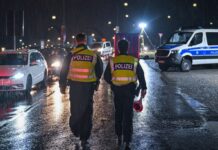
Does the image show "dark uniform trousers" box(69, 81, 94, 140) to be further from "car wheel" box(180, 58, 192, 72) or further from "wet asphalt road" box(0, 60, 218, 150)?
"car wheel" box(180, 58, 192, 72)

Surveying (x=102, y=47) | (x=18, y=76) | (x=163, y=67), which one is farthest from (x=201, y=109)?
(x=102, y=47)

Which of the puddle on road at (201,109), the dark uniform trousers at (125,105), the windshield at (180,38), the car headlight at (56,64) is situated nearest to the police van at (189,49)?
the windshield at (180,38)

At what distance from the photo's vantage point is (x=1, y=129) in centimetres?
941

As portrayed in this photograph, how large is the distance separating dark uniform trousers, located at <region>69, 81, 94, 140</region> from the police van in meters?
18.1

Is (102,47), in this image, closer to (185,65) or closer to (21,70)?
(185,65)

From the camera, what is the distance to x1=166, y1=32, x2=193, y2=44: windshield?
25484 millimetres

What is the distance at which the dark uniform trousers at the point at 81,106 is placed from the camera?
7.45m

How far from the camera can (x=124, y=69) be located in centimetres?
732

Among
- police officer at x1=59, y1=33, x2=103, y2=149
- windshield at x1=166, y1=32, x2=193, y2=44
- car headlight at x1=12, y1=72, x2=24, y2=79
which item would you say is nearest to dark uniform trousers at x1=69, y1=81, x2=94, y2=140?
police officer at x1=59, y1=33, x2=103, y2=149

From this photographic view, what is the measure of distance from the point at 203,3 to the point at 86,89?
180 feet

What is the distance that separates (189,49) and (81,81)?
60.9 ft

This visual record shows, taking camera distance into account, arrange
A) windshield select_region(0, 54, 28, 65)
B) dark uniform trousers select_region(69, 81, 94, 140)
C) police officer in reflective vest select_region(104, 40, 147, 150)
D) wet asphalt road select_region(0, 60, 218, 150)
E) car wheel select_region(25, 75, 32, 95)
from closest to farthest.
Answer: police officer in reflective vest select_region(104, 40, 147, 150), dark uniform trousers select_region(69, 81, 94, 140), wet asphalt road select_region(0, 60, 218, 150), car wheel select_region(25, 75, 32, 95), windshield select_region(0, 54, 28, 65)

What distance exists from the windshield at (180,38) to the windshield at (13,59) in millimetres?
11623

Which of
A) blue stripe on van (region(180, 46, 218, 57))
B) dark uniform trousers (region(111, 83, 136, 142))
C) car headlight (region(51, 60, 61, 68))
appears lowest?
dark uniform trousers (region(111, 83, 136, 142))
